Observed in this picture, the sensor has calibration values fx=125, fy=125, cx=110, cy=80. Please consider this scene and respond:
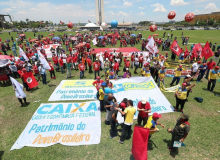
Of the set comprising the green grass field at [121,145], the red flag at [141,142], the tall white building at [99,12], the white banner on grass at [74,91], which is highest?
the tall white building at [99,12]

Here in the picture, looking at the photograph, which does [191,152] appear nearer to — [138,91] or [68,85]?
[138,91]

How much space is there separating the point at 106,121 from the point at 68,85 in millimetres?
5229

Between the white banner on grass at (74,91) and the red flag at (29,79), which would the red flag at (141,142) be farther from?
the red flag at (29,79)

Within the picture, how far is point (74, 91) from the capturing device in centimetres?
958

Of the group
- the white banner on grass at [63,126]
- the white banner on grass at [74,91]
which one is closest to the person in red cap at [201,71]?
the white banner on grass at [74,91]

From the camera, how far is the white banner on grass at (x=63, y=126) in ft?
18.4

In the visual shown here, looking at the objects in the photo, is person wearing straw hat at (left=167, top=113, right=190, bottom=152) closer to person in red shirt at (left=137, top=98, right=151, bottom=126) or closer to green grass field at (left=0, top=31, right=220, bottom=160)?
green grass field at (left=0, top=31, right=220, bottom=160)

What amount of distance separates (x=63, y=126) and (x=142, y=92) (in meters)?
5.50

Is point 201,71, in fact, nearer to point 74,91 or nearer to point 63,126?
point 74,91

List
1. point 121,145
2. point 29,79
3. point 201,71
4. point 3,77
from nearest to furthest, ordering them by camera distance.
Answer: point 121,145, point 29,79, point 3,77, point 201,71

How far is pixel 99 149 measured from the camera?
529 cm

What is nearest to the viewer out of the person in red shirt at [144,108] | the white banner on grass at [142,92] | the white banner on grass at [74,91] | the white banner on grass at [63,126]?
the person in red shirt at [144,108]

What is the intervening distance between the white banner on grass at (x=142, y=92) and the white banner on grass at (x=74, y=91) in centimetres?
199

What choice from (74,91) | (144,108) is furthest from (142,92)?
(74,91)
